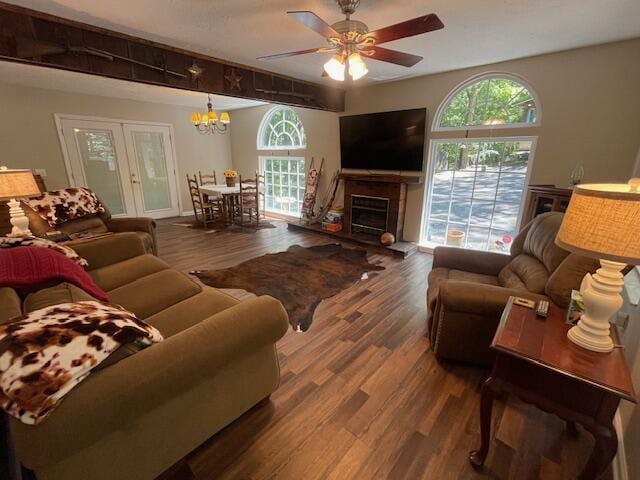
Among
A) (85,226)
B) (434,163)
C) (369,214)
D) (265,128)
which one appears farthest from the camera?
(265,128)

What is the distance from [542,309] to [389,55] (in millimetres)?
1868

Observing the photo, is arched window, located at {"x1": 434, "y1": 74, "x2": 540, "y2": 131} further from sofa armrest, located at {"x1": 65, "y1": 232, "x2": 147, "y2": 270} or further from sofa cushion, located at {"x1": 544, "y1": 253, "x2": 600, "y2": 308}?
sofa armrest, located at {"x1": 65, "y1": 232, "x2": 147, "y2": 270}

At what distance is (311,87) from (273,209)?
3313 mm

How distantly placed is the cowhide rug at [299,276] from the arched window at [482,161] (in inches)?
55.1

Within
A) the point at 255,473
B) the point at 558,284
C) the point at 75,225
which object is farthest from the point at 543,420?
the point at 75,225

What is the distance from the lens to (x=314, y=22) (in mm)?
1616

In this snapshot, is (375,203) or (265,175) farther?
(265,175)

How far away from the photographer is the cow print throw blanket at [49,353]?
755mm

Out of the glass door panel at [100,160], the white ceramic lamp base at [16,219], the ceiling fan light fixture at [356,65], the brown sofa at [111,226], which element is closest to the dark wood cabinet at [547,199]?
the ceiling fan light fixture at [356,65]

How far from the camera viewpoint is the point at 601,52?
107 inches

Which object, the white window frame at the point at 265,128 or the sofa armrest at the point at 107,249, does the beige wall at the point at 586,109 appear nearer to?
the white window frame at the point at 265,128

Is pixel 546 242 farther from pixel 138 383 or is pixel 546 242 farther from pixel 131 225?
pixel 131 225

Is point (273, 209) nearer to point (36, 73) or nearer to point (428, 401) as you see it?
point (36, 73)

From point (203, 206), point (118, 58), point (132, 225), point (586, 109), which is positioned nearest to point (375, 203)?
point (586, 109)
